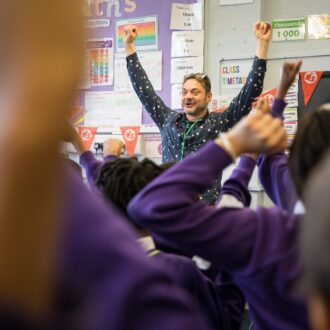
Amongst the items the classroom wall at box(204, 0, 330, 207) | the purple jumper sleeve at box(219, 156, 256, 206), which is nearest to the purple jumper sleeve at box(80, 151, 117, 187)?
the purple jumper sleeve at box(219, 156, 256, 206)

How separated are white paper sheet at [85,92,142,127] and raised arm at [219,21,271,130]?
135cm

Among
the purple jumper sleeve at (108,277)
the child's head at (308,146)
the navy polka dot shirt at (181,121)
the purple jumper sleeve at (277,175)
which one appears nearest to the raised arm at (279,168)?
the purple jumper sleeve at (277,175)

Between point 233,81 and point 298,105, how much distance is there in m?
0.50

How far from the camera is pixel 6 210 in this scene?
215 millimetres

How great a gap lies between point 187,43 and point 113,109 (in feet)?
2.64

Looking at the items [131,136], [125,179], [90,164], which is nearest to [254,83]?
[90,164]

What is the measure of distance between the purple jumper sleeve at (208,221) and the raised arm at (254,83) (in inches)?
37.2

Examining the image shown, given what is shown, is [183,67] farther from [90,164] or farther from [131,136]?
[90,164]

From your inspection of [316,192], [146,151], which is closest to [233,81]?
[146,151]

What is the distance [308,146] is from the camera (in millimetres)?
655

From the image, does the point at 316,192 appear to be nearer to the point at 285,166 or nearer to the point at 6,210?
the point at 6,210

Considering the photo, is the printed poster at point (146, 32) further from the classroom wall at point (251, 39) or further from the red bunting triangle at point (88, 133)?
the red bunting triangle at point (88, 133)

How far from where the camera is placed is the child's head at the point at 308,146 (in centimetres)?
64

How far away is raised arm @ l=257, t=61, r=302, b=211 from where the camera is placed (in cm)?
94
